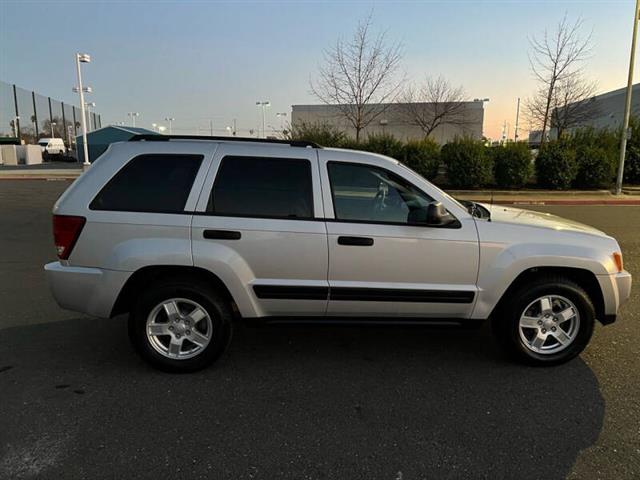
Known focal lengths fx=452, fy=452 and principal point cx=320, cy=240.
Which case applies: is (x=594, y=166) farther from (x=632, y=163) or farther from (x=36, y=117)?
(x=36, y=117)

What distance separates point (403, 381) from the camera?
3494mm

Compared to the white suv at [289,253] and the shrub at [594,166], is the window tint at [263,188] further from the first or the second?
the shrub at [594,166]

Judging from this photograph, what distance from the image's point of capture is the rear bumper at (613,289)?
3.61 meters

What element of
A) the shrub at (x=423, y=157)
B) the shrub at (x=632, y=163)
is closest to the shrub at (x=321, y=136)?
the shrub at (x=423, y=157)

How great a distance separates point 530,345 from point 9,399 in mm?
3949

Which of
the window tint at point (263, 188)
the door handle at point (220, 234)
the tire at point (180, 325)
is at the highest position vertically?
the window tint at point (263, 188)

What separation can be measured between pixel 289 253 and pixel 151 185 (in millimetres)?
1204

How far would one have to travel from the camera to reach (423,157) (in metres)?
19.0

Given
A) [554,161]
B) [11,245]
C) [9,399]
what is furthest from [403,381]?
[554,161]

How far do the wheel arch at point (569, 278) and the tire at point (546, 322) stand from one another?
4 cm

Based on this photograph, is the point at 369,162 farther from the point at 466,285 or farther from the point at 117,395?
the point at 117,395

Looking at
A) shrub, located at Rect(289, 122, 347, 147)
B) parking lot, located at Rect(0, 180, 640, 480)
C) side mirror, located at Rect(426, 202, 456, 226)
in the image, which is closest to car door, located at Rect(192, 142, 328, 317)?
parking lot, located at Rect(0, 180, 640, 480)

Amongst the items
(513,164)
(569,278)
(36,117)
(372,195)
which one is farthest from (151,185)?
(36,117)

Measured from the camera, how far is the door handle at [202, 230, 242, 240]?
3.41 metres
